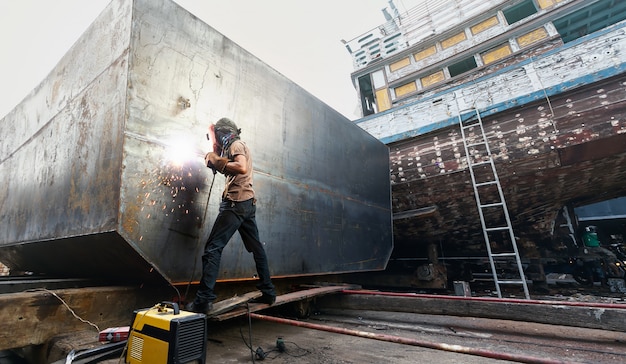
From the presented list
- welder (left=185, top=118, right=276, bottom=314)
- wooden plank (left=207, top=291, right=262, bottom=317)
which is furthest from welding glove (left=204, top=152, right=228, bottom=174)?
wooden plank (left=207, top=291, right=262, bottom=317)

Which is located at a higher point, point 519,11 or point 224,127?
point 519,11

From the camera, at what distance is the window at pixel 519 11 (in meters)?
10.3

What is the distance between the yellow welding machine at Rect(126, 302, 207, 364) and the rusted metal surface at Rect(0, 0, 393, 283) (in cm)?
72

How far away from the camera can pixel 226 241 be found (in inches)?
87.7

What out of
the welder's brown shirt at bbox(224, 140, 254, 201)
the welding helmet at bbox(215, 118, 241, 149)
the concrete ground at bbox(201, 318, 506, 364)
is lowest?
the concrete ground at bbox(201, 318, 506, 364)

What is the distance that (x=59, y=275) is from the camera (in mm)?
3352

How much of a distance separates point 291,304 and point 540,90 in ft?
18.6

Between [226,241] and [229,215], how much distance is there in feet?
0.71

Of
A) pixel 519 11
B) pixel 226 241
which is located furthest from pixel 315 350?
pixel 519 11

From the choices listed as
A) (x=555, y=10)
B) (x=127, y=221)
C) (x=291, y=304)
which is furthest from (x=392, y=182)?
(x=555, y=10)

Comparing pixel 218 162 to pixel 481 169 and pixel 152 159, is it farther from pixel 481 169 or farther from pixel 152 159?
pixel 481 169

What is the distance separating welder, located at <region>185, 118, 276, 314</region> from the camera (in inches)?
83.0

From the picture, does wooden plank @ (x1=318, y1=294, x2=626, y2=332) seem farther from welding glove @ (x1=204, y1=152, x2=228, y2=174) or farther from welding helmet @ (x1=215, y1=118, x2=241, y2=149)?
welding helmet @ (x1=215, y1=118, x2=241, y2=149)

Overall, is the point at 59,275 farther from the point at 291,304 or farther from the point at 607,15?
the point at 607,15
